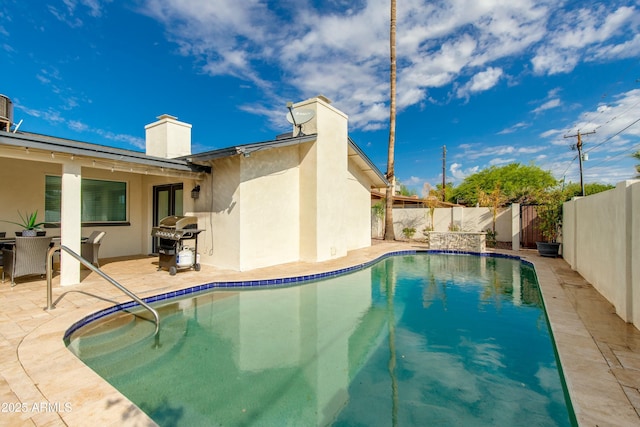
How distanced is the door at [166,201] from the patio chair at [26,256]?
4.61 meters

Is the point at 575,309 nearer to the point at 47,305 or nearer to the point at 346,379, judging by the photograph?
the point at 346,379

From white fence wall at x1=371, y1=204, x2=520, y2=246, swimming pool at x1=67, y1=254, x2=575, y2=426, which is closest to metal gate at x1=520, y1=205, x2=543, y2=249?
white fence wall at x1=371, y1=204, x2=520, y2=246

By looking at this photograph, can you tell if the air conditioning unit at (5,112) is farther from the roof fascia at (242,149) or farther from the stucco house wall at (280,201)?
the stucco house wall at (280,201)

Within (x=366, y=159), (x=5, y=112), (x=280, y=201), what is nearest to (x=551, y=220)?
(x=366, y=159)

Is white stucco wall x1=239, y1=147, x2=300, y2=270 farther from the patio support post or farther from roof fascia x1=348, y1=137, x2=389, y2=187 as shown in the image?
the patio support post

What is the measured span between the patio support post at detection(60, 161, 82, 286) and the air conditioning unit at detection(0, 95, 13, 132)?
2599mm

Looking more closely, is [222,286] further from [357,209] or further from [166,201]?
[357,209]

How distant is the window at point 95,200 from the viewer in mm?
10211

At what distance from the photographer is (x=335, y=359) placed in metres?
4.56

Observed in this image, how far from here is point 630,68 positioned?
16.4 metres

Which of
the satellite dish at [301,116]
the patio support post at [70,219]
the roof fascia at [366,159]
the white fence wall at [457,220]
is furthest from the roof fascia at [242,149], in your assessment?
the white fence wall at [457,220]

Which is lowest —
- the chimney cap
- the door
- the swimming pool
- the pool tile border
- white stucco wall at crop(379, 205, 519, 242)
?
the swimming pool

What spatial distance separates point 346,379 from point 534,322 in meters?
4.64

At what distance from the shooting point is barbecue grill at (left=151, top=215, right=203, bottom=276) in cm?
898
